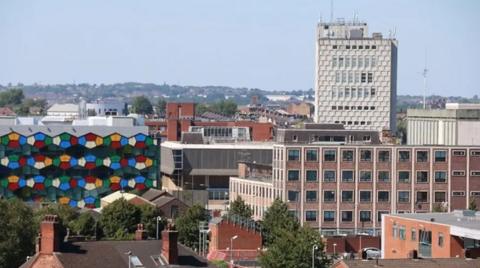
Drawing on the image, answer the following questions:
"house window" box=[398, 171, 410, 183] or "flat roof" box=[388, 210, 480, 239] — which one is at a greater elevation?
Answer: "flat roof" box=[388, 210, 480, 239]

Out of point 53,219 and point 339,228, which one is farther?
point 339,228

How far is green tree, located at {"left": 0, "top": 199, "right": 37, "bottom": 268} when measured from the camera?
3814 inches

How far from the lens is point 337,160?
5512 inches

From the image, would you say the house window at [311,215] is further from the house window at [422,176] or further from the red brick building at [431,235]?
the red brick building at [431,235]

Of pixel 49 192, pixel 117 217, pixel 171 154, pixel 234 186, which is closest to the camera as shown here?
pixel 117 217

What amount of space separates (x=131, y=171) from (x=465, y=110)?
33.0 metres

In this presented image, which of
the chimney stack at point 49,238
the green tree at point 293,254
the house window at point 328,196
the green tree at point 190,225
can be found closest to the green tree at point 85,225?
the green tree at point 190,225

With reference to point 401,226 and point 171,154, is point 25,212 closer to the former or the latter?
point 401,226

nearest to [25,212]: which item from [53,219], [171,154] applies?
[53,219]

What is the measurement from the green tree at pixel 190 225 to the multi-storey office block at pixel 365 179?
475 inches

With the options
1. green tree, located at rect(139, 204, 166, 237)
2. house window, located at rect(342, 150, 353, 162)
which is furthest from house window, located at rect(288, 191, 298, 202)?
green tree, located at rect(139, 204, 166, 237)

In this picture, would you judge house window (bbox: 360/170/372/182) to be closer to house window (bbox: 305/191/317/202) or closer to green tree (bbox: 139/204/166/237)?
house window (bbox: 305/191/317/202)

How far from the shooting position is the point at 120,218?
427 feet

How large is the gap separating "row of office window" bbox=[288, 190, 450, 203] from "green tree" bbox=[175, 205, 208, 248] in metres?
12.2
